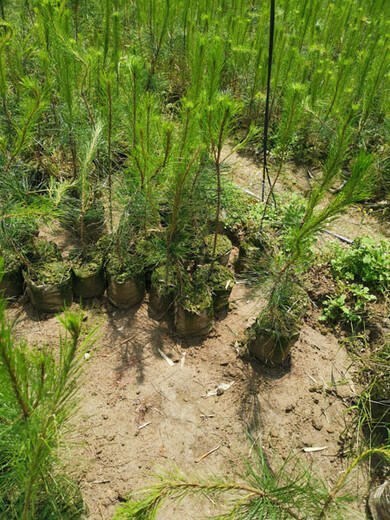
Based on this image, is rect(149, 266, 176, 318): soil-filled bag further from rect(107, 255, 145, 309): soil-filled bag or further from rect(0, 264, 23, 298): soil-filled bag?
rect(0, 264, 23, 298): soil-filled bag

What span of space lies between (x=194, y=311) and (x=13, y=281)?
3.59 ft

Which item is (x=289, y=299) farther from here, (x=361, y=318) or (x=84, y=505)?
(x=84, y=505)

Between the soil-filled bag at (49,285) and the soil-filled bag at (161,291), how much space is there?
1.61ft

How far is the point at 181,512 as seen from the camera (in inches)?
68.2

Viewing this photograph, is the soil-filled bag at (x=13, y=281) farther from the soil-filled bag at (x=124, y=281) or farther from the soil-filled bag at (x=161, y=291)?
the soil-filled bag at (x=161, y=291)

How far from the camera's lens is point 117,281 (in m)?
2.35

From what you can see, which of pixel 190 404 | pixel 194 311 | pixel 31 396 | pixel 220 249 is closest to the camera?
pixel 31 396

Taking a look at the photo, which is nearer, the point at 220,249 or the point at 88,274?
the point at 88,274

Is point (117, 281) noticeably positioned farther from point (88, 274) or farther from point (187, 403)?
point (187, 403)

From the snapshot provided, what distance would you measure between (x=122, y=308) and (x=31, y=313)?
1.76 feet

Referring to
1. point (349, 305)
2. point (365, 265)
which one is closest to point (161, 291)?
point (349, 305)

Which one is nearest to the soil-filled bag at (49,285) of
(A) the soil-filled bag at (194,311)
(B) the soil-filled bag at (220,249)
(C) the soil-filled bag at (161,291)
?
(C) the soil-filled bag at (161,291)

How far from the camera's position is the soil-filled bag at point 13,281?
2328 mm

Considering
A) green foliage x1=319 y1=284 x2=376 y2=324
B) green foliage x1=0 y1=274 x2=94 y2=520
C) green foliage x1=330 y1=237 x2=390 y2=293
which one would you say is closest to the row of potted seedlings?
green foliage x1=319 y1=284 x2=376 y2=324
